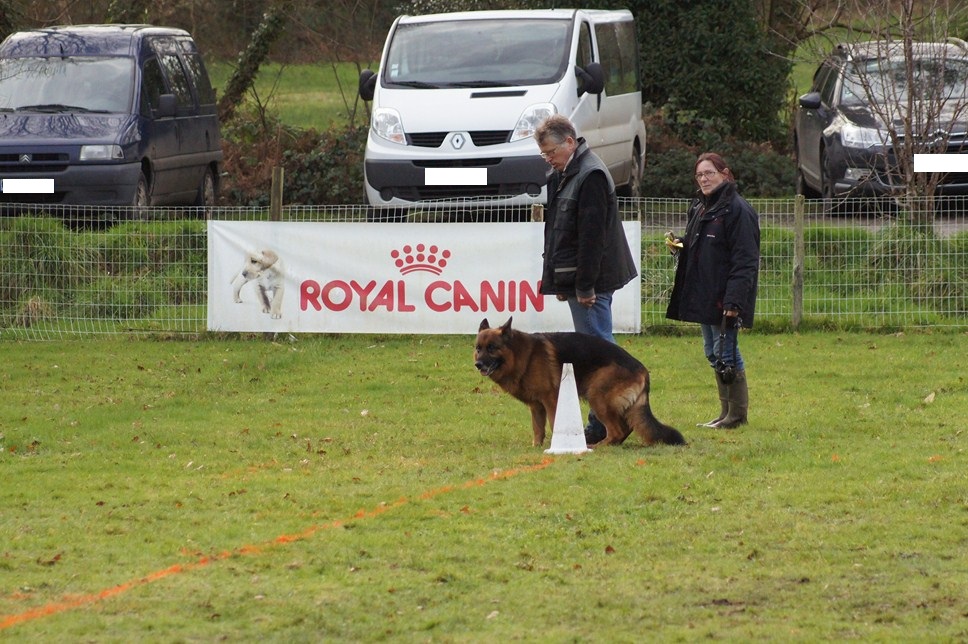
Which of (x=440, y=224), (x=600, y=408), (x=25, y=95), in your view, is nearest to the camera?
(x=600, y=408)

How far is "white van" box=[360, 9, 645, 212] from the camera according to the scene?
15922 mm

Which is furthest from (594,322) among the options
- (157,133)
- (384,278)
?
(157,133)

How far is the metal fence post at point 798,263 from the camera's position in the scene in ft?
46.9

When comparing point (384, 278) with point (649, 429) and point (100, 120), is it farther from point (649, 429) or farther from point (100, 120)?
point (649, 429)

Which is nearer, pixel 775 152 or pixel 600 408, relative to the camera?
pixel 600 408

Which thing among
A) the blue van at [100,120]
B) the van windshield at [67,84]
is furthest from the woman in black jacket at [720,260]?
the van windshield at [67,84]

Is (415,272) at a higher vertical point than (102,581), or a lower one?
higher

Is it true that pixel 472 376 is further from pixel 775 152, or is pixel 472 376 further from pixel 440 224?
pixel 775 152

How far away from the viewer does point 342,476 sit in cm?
843

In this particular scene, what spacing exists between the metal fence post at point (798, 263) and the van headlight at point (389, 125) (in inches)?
172

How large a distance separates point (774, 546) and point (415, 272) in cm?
764

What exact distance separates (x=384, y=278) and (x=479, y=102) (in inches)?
126

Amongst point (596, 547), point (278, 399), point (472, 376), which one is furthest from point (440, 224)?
point (596, 547)

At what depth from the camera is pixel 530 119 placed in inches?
633
